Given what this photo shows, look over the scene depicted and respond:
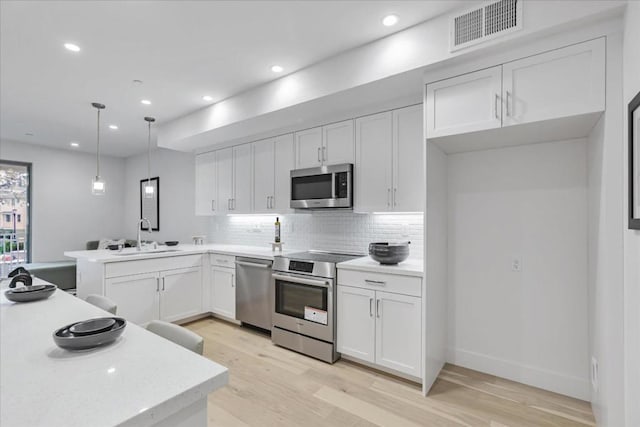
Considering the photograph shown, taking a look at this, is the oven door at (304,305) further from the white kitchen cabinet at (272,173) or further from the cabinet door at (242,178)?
the cabinet door at (242,178)

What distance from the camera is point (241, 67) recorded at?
2941 millimetres

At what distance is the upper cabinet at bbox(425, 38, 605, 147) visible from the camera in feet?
5.93

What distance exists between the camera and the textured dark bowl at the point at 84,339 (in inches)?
42.3

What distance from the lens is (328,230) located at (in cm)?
378

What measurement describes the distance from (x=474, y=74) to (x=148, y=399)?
98.9 inches

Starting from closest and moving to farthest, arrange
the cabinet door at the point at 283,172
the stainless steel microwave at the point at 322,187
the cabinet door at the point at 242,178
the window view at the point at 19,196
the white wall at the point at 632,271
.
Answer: the white wall at the point at 632,271, the stainless steel microwave at the point at 322,187, the cabinet door at the point at 283,172, the cabinet door at the point at 242,178, the window view at the point at 19,196

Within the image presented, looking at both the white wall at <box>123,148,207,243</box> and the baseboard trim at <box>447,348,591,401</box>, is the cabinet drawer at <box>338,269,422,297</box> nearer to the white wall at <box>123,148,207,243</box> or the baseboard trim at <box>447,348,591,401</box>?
the baseboard trim at <box>447,348,591,401</box>

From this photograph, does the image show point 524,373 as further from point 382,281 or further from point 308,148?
point 308,148

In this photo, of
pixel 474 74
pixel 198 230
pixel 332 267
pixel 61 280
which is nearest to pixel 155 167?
pixel 198 230

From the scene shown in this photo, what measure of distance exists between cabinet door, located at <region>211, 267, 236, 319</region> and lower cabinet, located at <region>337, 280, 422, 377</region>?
1.61 metres

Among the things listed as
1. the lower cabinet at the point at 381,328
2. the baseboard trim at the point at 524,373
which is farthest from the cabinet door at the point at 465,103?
the baseboard trim at the point at 524,373

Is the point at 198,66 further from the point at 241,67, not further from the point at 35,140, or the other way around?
the point at 35,140

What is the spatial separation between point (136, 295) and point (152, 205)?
129 inches

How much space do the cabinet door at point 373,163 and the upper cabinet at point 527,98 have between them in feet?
2.12
